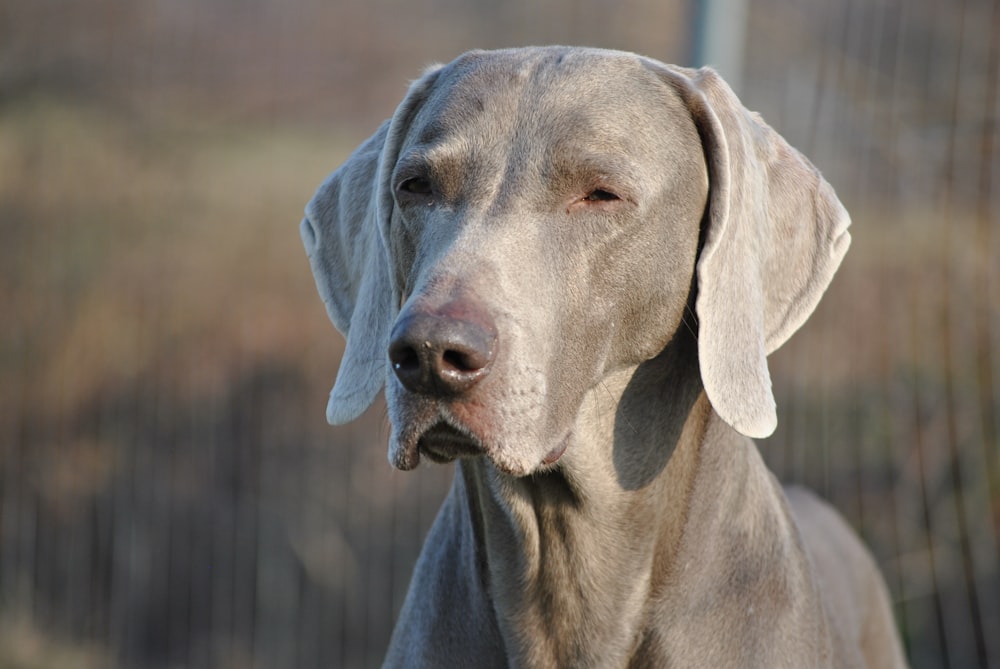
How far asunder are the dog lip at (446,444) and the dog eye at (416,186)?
583 millimetres

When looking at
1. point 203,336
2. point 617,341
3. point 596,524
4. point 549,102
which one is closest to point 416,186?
point 549,102

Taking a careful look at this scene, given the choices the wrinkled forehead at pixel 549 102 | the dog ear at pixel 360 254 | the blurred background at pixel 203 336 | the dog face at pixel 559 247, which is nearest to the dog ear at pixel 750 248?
the dog face at pixel 559 247

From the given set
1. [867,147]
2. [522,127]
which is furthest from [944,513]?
[522,127]

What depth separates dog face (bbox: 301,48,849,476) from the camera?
6.79 feet

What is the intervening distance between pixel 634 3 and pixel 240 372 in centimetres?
253

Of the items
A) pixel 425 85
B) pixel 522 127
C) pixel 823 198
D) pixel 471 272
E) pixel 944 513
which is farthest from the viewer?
pixel 944 513

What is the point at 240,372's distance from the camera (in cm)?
571

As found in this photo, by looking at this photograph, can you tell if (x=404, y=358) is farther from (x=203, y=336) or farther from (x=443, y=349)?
(x=203, y=336)

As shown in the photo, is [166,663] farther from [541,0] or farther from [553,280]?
[553,280]

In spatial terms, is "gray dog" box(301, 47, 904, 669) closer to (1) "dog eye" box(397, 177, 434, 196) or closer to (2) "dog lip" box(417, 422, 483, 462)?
(1) "dog eye" box(397, 177, 434, 196)

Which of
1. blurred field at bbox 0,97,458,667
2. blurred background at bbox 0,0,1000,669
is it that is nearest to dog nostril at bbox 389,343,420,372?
blurred background at bbox 0,0,1000,669

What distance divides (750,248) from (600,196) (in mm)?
339

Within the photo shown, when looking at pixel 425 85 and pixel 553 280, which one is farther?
pixel 425 85

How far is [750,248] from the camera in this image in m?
2.44
